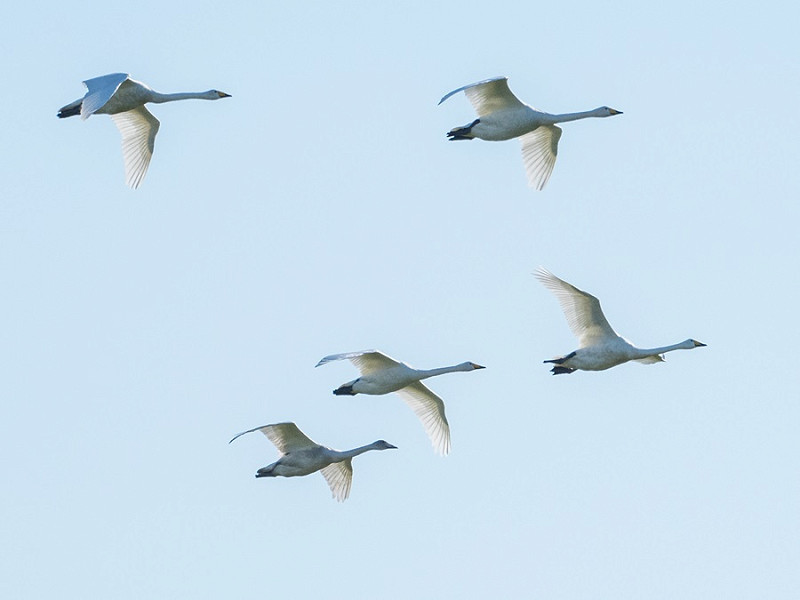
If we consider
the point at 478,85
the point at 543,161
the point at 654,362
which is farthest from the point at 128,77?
the point at 654,362

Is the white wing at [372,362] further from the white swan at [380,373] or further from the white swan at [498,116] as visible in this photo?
the white swan at [498,116]

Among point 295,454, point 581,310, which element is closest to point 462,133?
point 581,310

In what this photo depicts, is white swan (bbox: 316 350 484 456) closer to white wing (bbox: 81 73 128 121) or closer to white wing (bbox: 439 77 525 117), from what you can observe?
white wing (bbox: 439 77 525 117)

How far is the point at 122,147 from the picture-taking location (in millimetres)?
39531

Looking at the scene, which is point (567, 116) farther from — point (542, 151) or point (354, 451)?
point (354, 451)

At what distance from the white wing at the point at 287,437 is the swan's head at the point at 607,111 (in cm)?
932

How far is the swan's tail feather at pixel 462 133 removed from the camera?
38844 mm

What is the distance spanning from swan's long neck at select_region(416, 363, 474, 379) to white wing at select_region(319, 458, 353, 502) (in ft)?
9.22

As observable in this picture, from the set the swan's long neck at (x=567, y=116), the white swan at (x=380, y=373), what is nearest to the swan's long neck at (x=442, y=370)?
the white swan at (x=380, y=373)

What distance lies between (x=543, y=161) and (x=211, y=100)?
696cm

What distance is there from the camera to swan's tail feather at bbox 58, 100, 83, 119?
3822cm

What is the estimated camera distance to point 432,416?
41250 millimetres

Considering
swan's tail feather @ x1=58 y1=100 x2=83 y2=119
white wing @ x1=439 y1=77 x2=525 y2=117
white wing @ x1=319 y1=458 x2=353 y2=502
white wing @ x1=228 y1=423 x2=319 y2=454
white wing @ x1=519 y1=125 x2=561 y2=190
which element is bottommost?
white wing @ x1=319 y1=458 x2=353 y2=502

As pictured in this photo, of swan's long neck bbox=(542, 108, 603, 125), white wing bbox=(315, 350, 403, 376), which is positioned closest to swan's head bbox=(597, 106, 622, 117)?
swan's long neck bbox=(542, 108, 603, 125)
